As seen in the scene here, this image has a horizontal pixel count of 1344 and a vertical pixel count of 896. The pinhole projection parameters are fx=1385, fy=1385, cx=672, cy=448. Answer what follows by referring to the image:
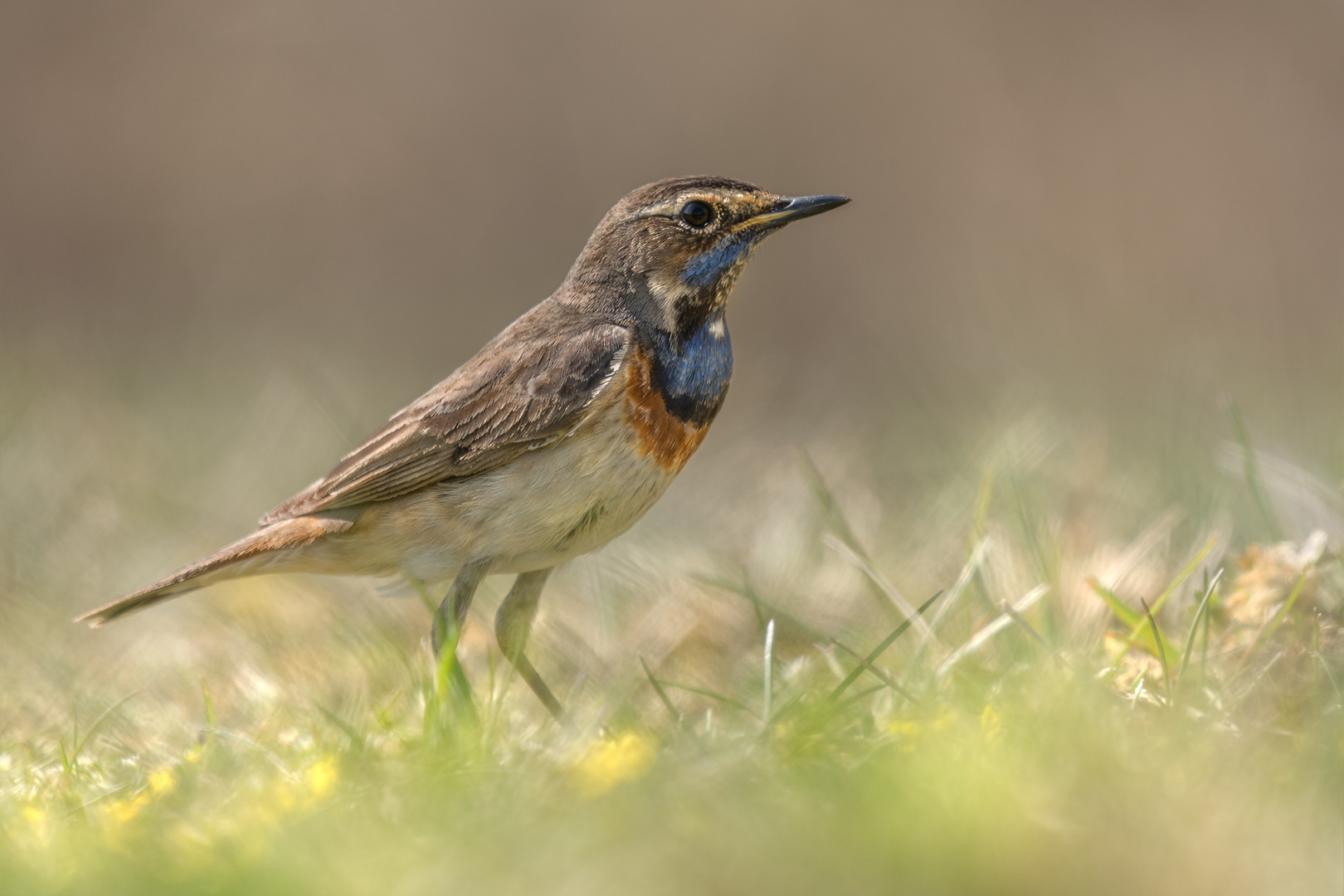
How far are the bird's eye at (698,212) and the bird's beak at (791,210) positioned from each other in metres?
0.14

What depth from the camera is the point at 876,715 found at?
4.25 meters

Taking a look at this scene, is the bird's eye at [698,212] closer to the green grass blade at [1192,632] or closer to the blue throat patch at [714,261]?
the blue throat patch at [714,261]

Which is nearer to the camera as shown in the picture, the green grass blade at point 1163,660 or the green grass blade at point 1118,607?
the green grass blade at point 1163,660

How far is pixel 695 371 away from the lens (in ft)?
17.3

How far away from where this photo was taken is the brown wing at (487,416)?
16.4 feet

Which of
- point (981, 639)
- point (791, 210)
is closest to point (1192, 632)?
point (981, 639)

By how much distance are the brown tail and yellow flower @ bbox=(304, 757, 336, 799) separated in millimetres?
1610

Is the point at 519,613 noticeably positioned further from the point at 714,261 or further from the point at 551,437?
the point at 714,261

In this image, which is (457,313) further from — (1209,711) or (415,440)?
(1209,711)

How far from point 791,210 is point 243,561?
8.27 feet

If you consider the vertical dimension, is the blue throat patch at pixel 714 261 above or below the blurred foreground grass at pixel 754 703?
above

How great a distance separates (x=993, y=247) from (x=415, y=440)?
949 cm

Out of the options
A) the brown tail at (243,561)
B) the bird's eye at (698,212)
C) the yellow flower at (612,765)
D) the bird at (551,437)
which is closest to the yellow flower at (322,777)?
the yellow flower at (612,765)

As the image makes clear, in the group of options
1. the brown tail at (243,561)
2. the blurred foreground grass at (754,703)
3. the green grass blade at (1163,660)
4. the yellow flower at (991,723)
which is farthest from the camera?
the brown tail at (243,561)
